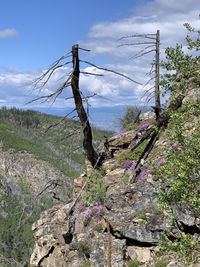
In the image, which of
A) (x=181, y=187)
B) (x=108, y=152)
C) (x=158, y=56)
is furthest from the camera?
(x=108, y=152)

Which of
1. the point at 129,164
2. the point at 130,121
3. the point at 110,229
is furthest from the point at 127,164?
the point at 130,121

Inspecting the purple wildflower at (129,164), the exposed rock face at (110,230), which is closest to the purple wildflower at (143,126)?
the purple wildflower at (129,164)

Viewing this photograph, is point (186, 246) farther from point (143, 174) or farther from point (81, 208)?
point (81, 208)

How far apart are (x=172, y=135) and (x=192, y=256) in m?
3.49

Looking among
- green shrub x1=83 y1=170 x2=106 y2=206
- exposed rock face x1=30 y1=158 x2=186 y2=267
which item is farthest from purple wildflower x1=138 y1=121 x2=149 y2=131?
green shrub x1=83 y1=170 x2=106 y2=206

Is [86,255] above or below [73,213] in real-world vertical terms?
below

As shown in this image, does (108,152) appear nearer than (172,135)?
No

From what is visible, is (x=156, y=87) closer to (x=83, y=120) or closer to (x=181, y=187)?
(x=83, y=120)

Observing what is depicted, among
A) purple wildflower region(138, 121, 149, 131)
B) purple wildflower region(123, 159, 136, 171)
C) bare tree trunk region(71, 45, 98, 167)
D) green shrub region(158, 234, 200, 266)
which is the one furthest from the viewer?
purple wildflower region(138, 121, 149, 131)

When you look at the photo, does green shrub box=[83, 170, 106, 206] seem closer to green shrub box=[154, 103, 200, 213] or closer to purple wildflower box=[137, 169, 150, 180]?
purple wildflower box=[137, 169, 150, 180]

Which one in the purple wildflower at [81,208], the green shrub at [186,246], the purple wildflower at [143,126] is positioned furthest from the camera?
the purple wildflower at [143,126]

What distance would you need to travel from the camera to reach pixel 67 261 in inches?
864

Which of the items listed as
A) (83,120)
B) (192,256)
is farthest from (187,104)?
(83,120)

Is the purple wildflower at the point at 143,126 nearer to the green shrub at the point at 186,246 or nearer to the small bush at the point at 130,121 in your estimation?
the small bush at the point at 130,121
